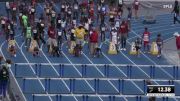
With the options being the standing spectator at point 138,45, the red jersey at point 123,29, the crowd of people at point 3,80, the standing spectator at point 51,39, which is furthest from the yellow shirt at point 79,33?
the crowd of people at point 3,80

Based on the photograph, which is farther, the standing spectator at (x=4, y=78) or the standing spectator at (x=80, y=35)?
the standing spectator at (x=80, y=35)

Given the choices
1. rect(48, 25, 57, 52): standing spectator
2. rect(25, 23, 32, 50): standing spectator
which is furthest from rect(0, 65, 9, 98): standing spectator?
rect(25, 23, 32, 50): standing spectator

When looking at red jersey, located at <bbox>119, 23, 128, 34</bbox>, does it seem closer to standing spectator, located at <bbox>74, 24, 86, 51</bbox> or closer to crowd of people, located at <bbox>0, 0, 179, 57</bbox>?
crowd of people, located at <bbox>0, 0, 179, 57</bbox>

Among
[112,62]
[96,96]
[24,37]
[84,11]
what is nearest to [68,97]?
[96,96]

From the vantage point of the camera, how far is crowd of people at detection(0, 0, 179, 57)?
1527 inches

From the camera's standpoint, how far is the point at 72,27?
4059cm

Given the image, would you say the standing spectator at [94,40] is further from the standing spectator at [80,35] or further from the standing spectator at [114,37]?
the standing spectator at [114,37]

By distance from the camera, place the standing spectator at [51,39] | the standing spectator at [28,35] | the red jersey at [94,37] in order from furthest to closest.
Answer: the standing spectator at [28,35], the red jersey at [94,37], the standing spectator at [51,39]

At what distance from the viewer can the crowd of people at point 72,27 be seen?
127 feet

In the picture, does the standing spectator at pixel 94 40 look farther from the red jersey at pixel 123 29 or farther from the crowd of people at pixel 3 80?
the crowd of people at pixel 3 80

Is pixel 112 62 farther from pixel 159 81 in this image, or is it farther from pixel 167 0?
pixel 167 0

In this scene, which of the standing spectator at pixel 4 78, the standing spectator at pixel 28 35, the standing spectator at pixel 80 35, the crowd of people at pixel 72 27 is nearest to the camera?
the standing spectator at pixel 4 78

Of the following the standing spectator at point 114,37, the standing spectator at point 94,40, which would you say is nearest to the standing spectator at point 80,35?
the standing spectator at point 94,40

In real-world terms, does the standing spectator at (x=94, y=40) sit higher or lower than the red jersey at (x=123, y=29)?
lower
